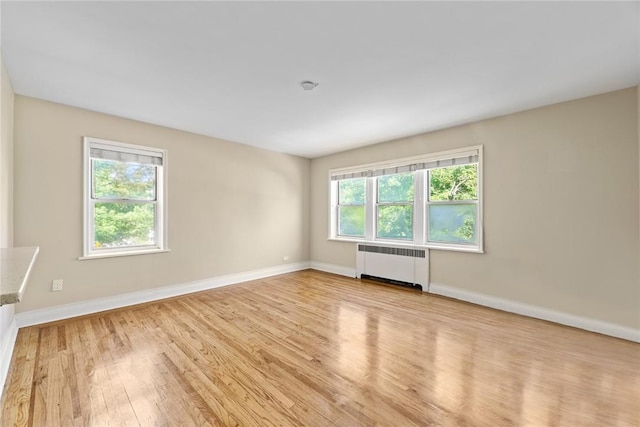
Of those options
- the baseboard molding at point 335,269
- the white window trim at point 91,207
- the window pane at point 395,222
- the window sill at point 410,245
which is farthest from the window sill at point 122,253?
the window pane at point 395,222

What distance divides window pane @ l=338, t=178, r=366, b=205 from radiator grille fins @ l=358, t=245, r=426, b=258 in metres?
0.90

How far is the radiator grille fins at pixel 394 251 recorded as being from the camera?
171 inches

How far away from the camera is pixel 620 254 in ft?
9.18

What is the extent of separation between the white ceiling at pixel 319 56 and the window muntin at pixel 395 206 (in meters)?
1.37

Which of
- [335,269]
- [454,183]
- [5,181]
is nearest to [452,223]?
[454,183]

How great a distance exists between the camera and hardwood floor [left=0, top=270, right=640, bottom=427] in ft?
Result: 5.50

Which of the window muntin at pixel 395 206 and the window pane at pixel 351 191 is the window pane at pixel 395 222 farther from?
the window pane at pixel 351 191

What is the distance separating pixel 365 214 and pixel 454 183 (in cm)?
166

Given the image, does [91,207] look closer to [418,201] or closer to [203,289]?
[203,289]

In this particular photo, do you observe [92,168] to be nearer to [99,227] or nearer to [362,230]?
[99,227]

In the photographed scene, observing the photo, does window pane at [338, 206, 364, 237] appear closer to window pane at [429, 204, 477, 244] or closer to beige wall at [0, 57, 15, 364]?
window pane at [429, 204, 477, 244]

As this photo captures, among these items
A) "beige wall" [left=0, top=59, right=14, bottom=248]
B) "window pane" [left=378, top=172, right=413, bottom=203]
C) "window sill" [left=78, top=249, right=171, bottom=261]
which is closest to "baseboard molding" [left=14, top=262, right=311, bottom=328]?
"window sill" [left=78, top=249, right=171, bottom=261]

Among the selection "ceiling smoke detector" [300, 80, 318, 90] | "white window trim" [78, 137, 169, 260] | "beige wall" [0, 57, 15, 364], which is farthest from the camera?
"white window trim" [78, 137, 169, 260]

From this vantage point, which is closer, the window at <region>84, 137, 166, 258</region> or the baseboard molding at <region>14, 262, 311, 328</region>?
the baseboard molding at <region>14, 262, 311, 328</region>
